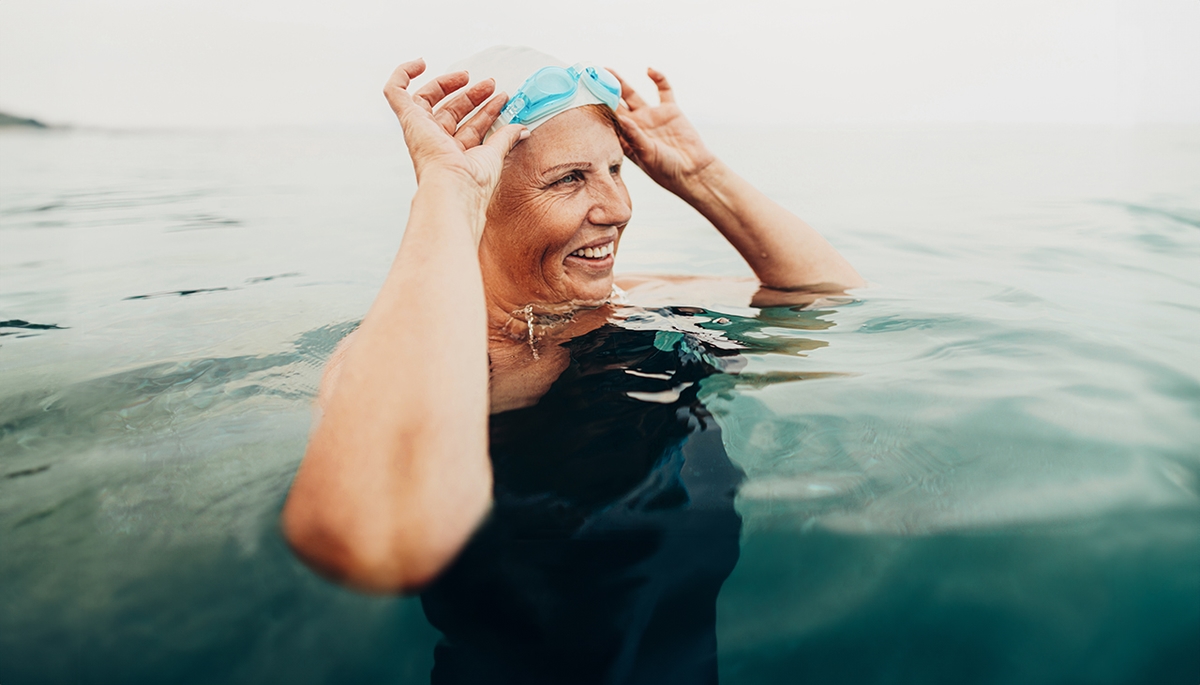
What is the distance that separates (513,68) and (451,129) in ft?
1.90

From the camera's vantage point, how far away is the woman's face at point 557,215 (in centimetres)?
293

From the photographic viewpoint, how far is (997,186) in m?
10.2

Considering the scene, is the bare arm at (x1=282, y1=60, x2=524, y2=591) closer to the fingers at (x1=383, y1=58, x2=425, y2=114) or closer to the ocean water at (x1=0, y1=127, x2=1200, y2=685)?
the ocean water at (x1=0, y1=127, x2=1200, y2=685)

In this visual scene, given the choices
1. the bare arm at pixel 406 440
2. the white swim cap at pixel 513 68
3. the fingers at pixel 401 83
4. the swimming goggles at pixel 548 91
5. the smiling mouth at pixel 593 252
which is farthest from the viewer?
the smiling mouth at pixel 593 252

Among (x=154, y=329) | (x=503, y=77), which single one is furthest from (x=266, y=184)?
(x=503, y=77)

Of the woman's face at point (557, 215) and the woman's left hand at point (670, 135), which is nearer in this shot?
the woman's face at point (557, 215)

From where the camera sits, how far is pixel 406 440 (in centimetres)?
152

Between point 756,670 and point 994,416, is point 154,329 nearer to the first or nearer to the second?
point 756,670

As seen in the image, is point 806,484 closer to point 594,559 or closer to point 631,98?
point 594,559

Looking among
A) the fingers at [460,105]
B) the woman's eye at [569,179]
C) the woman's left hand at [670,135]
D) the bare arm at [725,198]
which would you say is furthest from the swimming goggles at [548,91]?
the woman's left hand at [670,135]

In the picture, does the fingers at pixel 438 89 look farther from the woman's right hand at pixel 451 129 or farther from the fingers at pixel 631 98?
the fingers at pixel 631 98

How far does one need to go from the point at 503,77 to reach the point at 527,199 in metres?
0.51

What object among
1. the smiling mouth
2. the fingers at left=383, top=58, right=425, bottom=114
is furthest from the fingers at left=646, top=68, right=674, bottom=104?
the fingers at left=383, top=58, right=425, bottom=114

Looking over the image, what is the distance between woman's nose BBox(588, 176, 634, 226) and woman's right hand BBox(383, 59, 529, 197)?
39 centimetres
